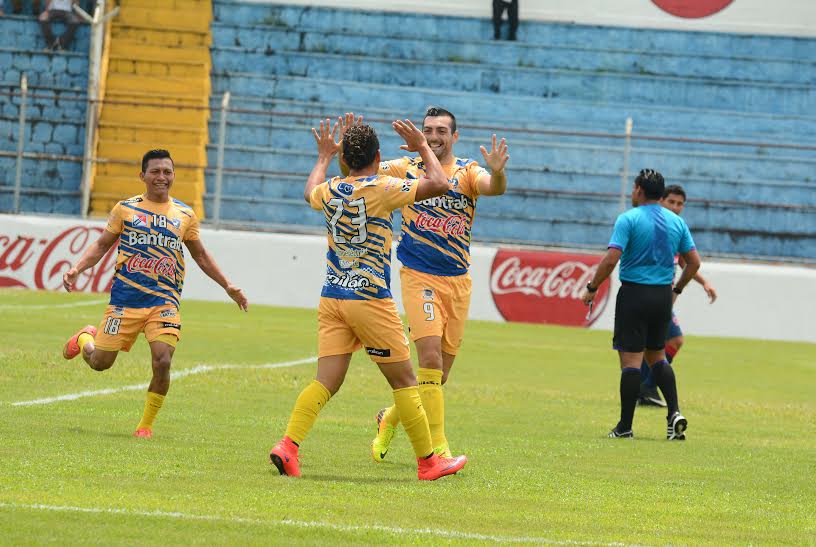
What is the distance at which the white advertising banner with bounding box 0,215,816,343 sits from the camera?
21953mm

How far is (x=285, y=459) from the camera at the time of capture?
7.70 meters

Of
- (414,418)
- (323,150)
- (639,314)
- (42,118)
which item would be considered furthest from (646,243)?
(42,118)

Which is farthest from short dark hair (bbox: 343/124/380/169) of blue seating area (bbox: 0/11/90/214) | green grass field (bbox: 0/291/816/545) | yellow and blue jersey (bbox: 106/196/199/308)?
blue seating area (bbox: 0/11/90/214)

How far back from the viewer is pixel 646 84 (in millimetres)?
27984

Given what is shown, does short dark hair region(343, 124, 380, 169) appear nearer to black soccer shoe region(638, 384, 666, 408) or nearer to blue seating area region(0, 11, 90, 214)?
black soccer shoe region(638, 384, 666, 408)

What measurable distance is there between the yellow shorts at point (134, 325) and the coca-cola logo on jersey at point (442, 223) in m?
1.80

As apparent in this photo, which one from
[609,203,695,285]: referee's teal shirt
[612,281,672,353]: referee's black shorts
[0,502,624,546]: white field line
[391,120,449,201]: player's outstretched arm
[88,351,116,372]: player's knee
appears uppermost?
[391,120,449,201]: player's outstretched arm

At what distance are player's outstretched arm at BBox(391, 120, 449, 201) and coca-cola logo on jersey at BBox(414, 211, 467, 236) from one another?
4.42 ft

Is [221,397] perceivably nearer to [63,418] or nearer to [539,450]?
[63,418]

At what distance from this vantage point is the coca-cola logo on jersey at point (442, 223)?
938cm

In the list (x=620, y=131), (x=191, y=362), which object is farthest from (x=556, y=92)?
(x=191, y=362)

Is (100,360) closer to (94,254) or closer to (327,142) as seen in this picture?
(94,254)

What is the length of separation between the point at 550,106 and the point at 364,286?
19.8 metres

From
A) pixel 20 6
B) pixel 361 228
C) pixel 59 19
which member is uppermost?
pixel 20 6
